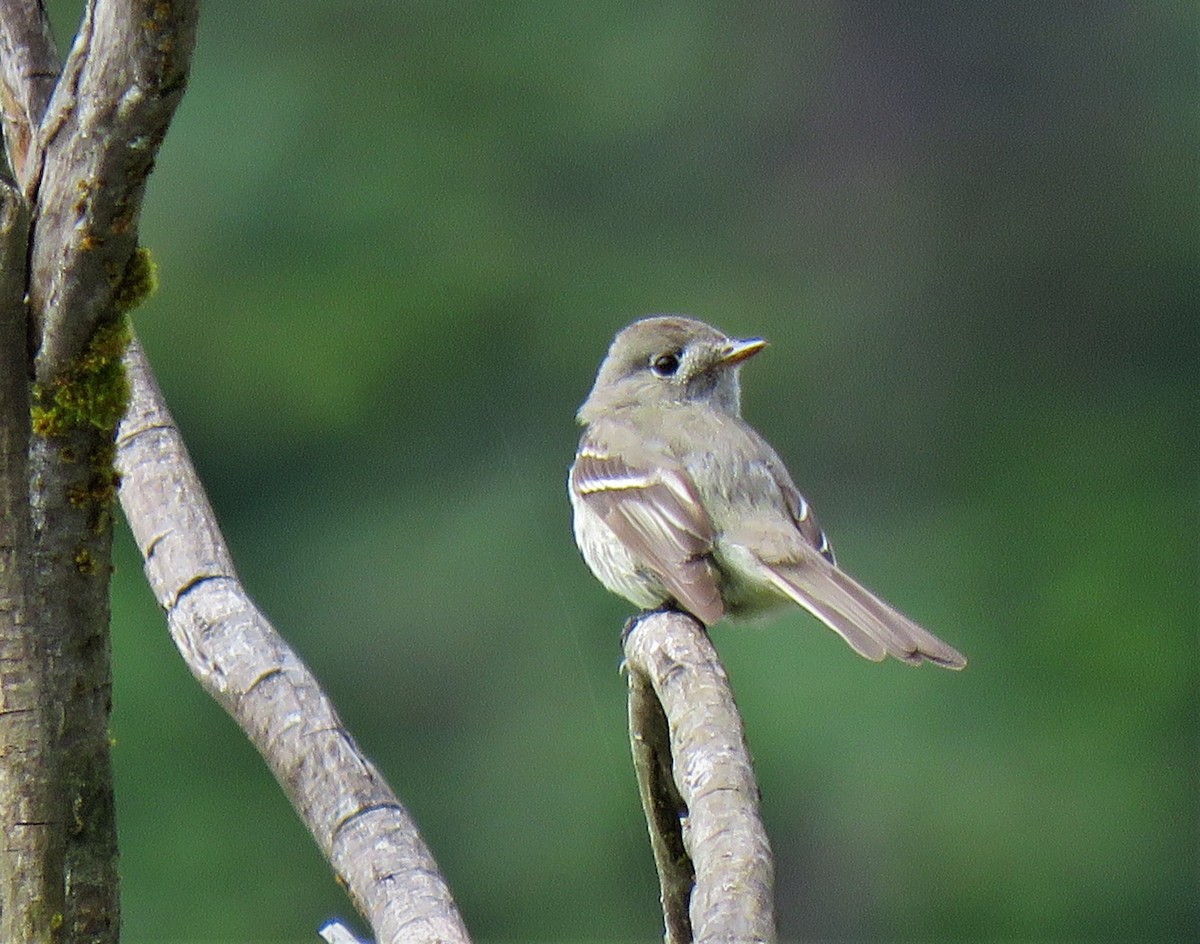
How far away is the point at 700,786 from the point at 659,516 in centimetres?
219

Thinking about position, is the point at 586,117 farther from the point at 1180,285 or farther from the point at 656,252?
the point at 1180,285

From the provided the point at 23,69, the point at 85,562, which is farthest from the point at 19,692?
the point at 23,69

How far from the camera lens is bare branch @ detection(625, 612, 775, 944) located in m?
2.02

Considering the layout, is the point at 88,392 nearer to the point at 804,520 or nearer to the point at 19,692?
the point at 19,692

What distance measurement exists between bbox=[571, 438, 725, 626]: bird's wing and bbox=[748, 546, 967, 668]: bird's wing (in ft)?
0.54

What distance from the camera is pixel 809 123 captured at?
10930 millimetres

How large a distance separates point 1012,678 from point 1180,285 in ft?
9.16

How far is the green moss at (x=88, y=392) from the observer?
A: 2121 millimetres

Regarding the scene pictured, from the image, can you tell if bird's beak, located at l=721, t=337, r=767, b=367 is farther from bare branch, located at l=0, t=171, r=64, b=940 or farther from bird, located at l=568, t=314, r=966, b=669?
bare branch, located at l=0, t=171, r=64, b=940

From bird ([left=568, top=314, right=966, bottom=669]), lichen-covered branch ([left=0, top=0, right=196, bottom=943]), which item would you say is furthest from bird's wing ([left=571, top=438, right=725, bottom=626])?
lichen-covered branch ([left=0, top=0, right=196, bottom=943])

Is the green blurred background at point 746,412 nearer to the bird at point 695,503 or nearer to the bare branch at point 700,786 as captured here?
the bird at point 695,503

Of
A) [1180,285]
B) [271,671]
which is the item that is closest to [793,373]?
[1180,285]

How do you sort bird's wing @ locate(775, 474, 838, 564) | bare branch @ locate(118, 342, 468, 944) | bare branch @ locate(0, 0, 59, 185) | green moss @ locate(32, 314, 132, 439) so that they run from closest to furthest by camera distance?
green moss @ locate(32, 314, 132, 439) < bare branch @ locate(0, 0, 59, 185) < bare branch @ locate(118, 342, 468, 944) < bird's wing @ locate(775, 474, 838, 564)

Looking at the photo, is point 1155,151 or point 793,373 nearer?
point 793,373
